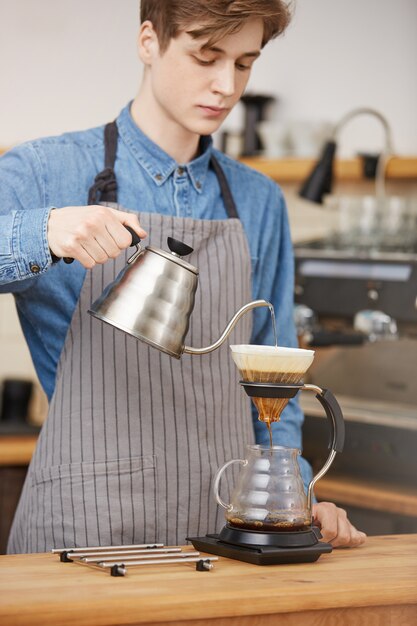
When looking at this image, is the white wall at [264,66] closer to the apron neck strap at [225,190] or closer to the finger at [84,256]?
the apron neck strap at [225,190]

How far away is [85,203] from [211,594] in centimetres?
84

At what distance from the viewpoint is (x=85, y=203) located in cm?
185

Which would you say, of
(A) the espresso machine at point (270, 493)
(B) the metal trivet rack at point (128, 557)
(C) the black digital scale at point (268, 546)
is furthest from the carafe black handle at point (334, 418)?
(B) the metal trivet rack at point (128, 557)

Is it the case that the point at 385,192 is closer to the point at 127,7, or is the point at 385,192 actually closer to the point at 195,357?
the point at 127,7

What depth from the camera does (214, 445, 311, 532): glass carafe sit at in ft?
4.85

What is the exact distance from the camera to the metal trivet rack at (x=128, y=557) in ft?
4.52

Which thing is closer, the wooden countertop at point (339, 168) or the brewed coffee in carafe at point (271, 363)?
the brewed coffee in carafe at point (271, 363)

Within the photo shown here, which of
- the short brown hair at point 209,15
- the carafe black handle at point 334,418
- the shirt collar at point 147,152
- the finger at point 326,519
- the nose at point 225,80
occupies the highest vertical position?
the short brown hair at point 209,15

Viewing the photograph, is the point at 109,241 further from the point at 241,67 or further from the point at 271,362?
the point at 241,67

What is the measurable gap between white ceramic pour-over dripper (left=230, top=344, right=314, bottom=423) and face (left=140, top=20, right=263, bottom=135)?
0.50 meters

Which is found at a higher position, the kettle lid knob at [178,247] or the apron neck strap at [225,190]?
the apron neck strap at [225,190]

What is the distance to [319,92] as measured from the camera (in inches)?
165

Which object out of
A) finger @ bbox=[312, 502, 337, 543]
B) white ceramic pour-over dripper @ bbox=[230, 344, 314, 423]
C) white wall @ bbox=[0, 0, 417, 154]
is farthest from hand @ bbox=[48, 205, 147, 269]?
white wall @ bbox=[0, 0, 417, 154]

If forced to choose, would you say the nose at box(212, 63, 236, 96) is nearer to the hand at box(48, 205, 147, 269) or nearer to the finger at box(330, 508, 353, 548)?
the hand at box(48, 205, 147, 269)
